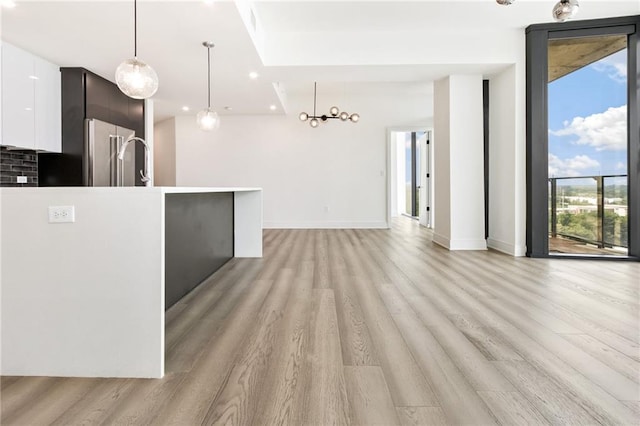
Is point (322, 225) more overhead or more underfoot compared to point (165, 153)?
more underfoot

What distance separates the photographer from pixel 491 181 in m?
5.46

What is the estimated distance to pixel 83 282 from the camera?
1727 millimetres

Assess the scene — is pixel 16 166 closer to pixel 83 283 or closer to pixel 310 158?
Answer: pixel 83 283

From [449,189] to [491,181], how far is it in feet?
2.24

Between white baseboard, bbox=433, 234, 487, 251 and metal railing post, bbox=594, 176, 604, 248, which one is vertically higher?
metal railing post, bbox=594, 176, 604, 248

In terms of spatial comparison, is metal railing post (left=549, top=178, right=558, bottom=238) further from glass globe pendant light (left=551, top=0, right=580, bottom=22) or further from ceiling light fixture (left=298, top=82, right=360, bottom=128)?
ceiling light fixture (left=298, top=82, right=360, bottom=128)

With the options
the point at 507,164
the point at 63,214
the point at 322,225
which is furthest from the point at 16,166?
the point at 507,164

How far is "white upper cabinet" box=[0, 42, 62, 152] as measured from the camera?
13.4ft

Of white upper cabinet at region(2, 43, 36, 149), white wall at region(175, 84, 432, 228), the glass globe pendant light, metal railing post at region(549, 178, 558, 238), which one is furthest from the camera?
white wall at region(175, 84, 432, 228)

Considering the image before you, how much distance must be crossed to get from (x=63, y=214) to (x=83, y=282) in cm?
33

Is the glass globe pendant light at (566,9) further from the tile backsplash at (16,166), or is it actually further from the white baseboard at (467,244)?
the tile backsplash at (16,166)

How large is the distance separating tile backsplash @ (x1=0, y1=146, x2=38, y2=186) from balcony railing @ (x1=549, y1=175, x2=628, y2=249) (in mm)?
6743

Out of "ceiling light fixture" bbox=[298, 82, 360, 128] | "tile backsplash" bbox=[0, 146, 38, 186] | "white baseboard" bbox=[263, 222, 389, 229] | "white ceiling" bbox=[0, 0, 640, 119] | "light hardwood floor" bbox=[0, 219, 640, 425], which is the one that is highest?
"white ceiling" bbox=[0, 0, 640, 119]

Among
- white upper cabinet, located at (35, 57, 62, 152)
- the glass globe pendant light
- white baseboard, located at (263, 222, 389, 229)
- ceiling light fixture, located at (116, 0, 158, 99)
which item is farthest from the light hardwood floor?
white baseboard, located at (263, 222, 389, 229)
